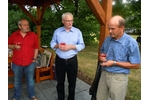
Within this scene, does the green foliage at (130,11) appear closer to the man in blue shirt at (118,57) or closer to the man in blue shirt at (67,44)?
the man in blue shirt at (67,44)

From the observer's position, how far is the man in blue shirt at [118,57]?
5.11 feet

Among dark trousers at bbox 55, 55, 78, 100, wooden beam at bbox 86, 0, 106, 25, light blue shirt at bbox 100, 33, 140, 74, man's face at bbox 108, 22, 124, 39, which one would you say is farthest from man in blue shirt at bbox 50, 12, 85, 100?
man's face at bbox 108, 22, 124, 39

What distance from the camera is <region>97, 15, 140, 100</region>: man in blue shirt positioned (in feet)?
5.11

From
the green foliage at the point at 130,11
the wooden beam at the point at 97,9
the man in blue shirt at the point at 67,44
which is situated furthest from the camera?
the green foliage at the point at 130,11

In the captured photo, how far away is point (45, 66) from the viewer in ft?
12.3

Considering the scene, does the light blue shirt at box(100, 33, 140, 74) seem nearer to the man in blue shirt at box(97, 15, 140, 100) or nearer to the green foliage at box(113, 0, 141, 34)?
the man in blue shirt at box(97, 15, 140, 100)

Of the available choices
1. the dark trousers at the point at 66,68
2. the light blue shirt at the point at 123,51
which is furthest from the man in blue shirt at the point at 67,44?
the light blue shirt at the point at 123,51

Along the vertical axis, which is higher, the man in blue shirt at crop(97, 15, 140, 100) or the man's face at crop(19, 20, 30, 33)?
the man's face at crop(19, 20, 30, 33)

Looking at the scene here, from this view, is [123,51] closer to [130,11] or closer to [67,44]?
[67,44]

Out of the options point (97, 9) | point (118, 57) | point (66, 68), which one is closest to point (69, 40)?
point (66, 68)

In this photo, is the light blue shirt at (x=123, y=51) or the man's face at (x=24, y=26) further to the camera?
the man's face at (x=24, y=26)
